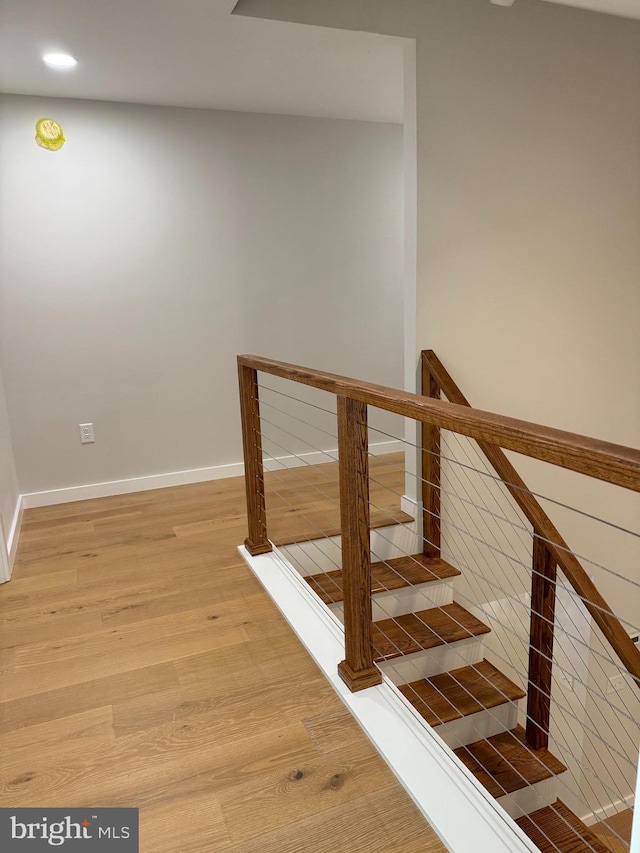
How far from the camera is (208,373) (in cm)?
384

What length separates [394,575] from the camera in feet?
9.12

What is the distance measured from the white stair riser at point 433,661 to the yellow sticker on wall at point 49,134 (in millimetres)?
3091

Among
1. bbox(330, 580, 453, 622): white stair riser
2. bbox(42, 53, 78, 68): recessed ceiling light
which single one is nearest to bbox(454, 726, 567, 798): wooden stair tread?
bbox(330, 580, 453, 622): white stair riser

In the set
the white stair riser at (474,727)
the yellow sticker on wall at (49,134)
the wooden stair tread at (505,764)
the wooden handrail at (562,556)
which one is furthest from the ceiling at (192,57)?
the wooden stair tread at (505,764)

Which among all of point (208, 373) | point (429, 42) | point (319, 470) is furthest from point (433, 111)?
point (319, 470)

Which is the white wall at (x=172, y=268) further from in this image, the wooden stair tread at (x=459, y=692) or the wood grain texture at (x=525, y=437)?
the wood grain texture at (x=525, y=437)

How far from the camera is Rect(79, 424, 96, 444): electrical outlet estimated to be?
11.8ft

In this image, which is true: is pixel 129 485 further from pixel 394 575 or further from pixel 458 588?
pixel 458 588

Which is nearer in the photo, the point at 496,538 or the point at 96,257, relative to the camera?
the point at 496,538

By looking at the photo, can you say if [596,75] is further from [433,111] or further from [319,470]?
[319,470]

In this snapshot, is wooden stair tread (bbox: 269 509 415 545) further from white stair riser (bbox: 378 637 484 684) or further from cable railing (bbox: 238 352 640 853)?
white stair riser (bbox: 378 637 484 684)

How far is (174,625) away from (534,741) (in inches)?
56.6

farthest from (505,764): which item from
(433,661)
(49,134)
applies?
(49,134)

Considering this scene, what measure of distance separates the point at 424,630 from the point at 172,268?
97.4 inches
